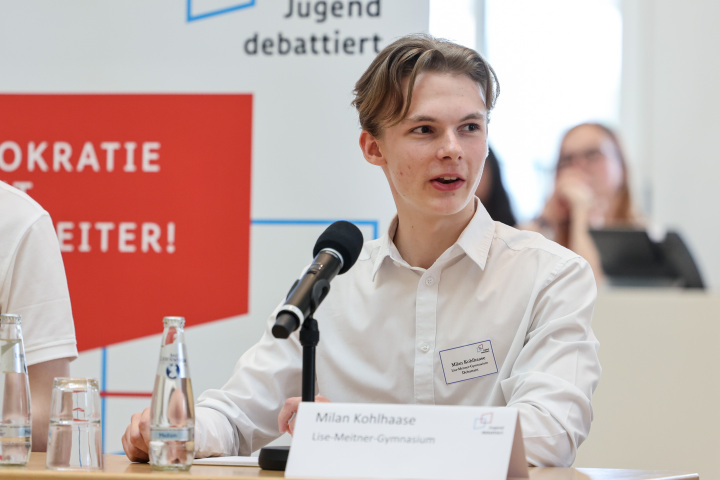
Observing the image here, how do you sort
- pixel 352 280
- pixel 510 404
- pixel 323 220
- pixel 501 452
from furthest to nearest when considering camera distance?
pixel 323 220, pixel 352 280, pixel 510 404, pixel 501 452

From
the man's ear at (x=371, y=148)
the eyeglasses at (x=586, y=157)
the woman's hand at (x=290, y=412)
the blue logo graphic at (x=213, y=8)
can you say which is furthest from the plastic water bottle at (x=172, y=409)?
the eyeglasses at (x=586, y=157)

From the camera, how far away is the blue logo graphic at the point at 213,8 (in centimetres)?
235

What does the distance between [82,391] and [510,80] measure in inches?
227

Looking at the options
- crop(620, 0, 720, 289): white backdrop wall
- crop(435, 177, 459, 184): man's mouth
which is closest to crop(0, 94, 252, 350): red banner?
crop(435, 177, 459, 184): man's mouth

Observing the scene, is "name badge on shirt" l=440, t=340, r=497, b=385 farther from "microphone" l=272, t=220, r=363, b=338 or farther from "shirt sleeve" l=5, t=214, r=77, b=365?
"shirt sleeve" l=5, t=214, r=77, b=365

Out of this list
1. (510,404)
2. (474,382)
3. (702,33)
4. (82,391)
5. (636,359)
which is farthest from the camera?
(702,33)

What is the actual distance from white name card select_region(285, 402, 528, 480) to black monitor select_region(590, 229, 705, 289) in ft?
9.38

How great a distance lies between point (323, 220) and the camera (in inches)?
89.9

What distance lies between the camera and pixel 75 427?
120 cm

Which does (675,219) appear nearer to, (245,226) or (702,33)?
(702,33)

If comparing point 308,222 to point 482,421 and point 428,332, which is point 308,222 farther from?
point 482,421

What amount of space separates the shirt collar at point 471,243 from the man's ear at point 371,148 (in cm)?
13

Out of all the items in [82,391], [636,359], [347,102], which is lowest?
[636,359]

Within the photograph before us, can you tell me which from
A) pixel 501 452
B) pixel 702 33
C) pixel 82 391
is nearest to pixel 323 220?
pixel 82 391
